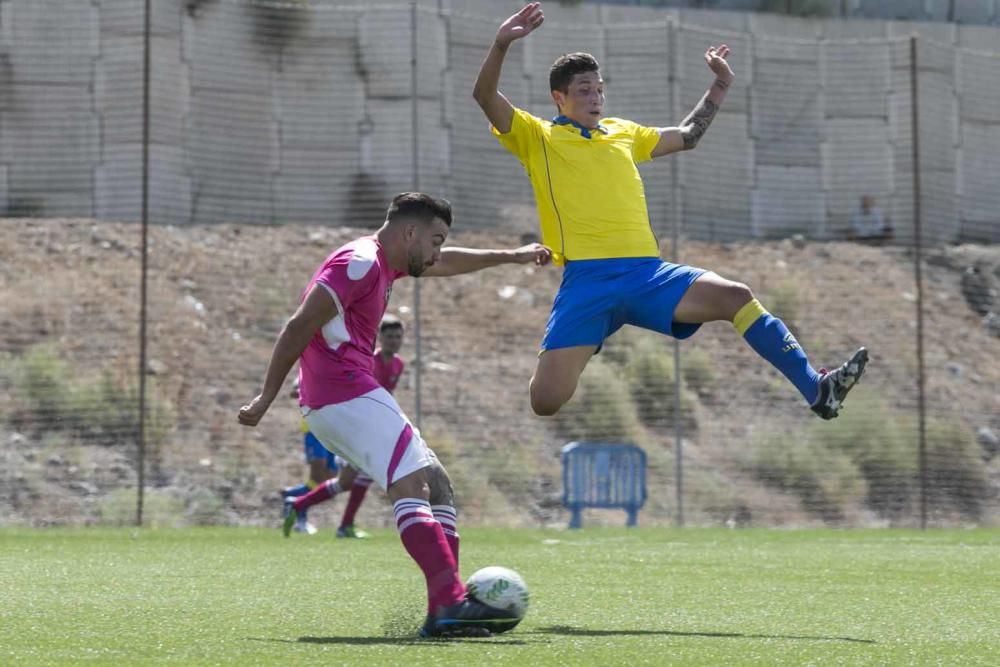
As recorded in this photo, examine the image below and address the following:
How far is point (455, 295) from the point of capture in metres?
21.9

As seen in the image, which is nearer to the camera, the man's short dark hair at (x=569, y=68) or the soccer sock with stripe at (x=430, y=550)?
the soccer sock with stripe at (x=430, y=550)

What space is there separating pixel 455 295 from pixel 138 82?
469cm

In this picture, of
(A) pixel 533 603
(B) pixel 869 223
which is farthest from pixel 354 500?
(B) pixel 869 223

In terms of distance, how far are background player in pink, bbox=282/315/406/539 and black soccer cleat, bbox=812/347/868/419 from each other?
5.86 m

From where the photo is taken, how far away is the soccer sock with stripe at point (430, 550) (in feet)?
19.5

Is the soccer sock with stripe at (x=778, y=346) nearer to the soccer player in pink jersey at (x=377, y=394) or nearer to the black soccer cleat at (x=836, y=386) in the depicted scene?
the black soccer cleat at (x=836, y=386)

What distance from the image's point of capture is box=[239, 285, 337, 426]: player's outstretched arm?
5969 millimetres

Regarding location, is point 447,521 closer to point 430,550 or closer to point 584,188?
point 430,550

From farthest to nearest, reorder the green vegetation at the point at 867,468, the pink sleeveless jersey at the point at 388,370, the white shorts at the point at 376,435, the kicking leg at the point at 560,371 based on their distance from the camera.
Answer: the green vegetation at the point at 867,468 → the pink sleeveless jersey at the point at 388,370 → the kicking leg at the point at 560,371 → the white shorts at the point at 376,435

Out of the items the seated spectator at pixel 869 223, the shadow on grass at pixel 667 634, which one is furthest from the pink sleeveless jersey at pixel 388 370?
the seated spectator at pixel 869 223

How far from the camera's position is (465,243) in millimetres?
21688

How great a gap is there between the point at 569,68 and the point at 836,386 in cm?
207

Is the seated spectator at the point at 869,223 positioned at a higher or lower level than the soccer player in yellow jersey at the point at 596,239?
higher

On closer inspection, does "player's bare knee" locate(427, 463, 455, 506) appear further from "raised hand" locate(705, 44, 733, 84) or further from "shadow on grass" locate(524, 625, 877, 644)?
"raised hand" locate(705, 44, 733, 84)
